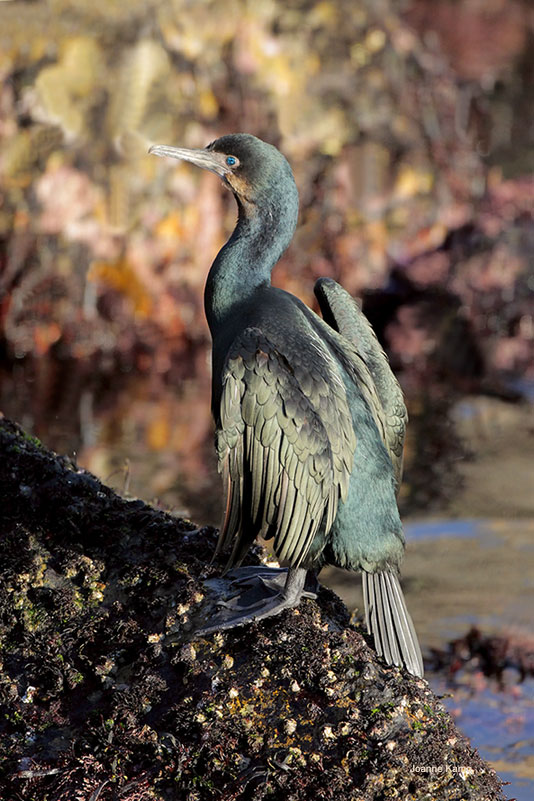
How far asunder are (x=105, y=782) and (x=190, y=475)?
5.04 meters

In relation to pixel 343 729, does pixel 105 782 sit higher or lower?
lower

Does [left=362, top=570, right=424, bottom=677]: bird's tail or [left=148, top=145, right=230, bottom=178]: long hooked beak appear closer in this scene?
[left=362, top=570, right=424, bottom=677]: bird's tail

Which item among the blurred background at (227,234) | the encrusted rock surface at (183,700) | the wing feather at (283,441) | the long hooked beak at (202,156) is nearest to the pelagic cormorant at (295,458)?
the wing feather at (283,441)

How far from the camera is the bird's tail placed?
3.68m

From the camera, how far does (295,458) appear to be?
3707 mm

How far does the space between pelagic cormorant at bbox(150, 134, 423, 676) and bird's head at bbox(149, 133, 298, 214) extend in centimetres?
23

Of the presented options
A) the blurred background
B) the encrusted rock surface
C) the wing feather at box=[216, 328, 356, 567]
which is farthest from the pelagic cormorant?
the blurred background

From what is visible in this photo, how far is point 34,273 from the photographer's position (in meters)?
10.3

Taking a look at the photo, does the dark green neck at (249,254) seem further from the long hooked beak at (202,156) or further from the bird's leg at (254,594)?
the bird's leg at (254,594)

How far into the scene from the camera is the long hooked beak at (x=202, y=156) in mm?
4258

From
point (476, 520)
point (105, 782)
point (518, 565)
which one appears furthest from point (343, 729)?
point (476, 520)

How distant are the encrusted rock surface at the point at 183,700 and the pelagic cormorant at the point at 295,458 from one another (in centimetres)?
14

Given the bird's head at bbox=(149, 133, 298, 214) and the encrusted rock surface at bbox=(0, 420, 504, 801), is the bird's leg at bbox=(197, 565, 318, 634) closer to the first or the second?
the encrusted rock surface at bbox=(0, 420, 504, 801)

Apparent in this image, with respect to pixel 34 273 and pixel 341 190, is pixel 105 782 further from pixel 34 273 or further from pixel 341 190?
pixel 341 190
